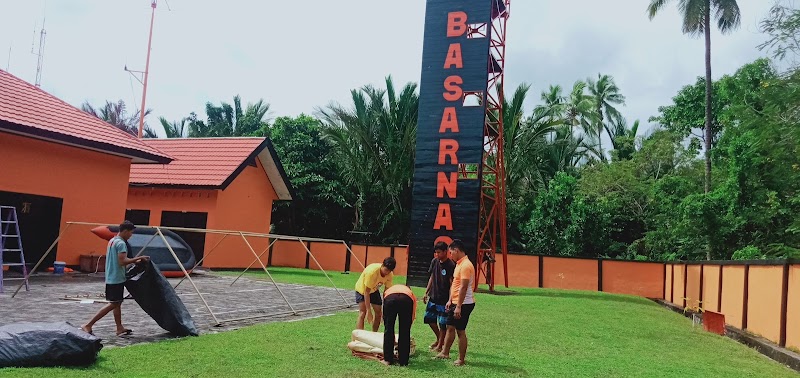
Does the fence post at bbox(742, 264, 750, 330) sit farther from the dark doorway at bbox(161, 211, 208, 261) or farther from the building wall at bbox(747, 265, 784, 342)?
the dark doorway at bbox(161, 211, 208, 261)

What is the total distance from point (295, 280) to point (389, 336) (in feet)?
43.1

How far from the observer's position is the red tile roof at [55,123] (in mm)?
14859

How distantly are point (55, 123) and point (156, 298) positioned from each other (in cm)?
1011

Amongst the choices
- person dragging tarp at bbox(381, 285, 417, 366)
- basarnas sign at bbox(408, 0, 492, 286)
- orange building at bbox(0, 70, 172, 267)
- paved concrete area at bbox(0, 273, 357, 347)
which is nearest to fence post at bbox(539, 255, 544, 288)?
basarnas sign at bbox(408, 0, 492, 286)

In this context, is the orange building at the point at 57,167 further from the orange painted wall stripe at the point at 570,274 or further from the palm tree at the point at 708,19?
the palm tree at the point at 708,19

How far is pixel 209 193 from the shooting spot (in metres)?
23.0

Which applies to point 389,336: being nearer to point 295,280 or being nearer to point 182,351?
point 182,351

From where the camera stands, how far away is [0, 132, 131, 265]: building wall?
15250 millimetres

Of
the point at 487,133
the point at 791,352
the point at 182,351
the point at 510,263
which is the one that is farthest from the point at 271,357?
the point at 510,263

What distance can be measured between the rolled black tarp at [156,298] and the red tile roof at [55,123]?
8.53 meters

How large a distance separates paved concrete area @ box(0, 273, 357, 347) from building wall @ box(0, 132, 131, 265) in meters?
1.45

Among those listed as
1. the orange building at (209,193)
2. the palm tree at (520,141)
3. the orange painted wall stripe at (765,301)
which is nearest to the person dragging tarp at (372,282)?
the orange painted wall stripe at (765,301)

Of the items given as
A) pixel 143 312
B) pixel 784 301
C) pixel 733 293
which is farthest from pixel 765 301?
pixel 143 312

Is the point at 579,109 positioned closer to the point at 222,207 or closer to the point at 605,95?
the point at 605,95
